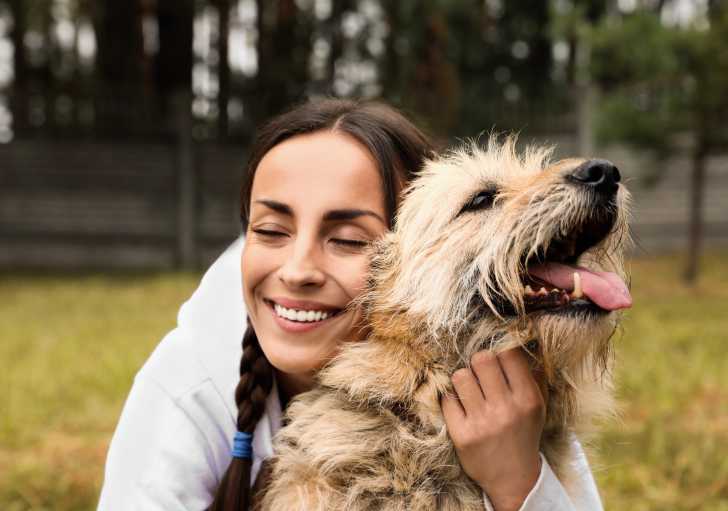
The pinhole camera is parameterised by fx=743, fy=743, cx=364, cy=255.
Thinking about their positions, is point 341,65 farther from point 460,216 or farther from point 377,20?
point 460,216

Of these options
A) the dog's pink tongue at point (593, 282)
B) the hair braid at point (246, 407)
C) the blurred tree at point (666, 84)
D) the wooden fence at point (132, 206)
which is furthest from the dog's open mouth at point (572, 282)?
the wooden fence at point (132, 206)

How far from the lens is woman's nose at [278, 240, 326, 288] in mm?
2102

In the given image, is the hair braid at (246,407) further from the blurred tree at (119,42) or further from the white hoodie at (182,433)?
the blurred tree at (119,42)

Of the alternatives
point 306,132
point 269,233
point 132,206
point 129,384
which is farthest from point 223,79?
point 269,233

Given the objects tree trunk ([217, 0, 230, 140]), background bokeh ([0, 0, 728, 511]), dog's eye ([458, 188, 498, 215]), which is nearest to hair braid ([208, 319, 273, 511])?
dog's eye ([458, 188, 498, 215])

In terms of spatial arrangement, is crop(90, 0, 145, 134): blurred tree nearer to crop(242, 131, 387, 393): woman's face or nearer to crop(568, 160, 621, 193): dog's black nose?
crop(242, 131, 387, 393): woman's face

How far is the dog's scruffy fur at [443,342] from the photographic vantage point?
1.92 meters

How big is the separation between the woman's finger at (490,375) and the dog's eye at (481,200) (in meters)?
0.41

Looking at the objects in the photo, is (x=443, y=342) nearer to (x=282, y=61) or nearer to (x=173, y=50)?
(x=282, y=61)

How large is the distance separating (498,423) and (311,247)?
2.34ft

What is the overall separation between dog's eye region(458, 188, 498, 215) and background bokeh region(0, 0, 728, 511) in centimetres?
439

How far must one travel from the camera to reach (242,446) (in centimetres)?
217

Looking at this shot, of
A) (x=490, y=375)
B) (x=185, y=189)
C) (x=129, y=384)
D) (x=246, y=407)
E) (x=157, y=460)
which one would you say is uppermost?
(x=490, y=375)

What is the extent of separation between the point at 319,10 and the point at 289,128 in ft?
38.7
